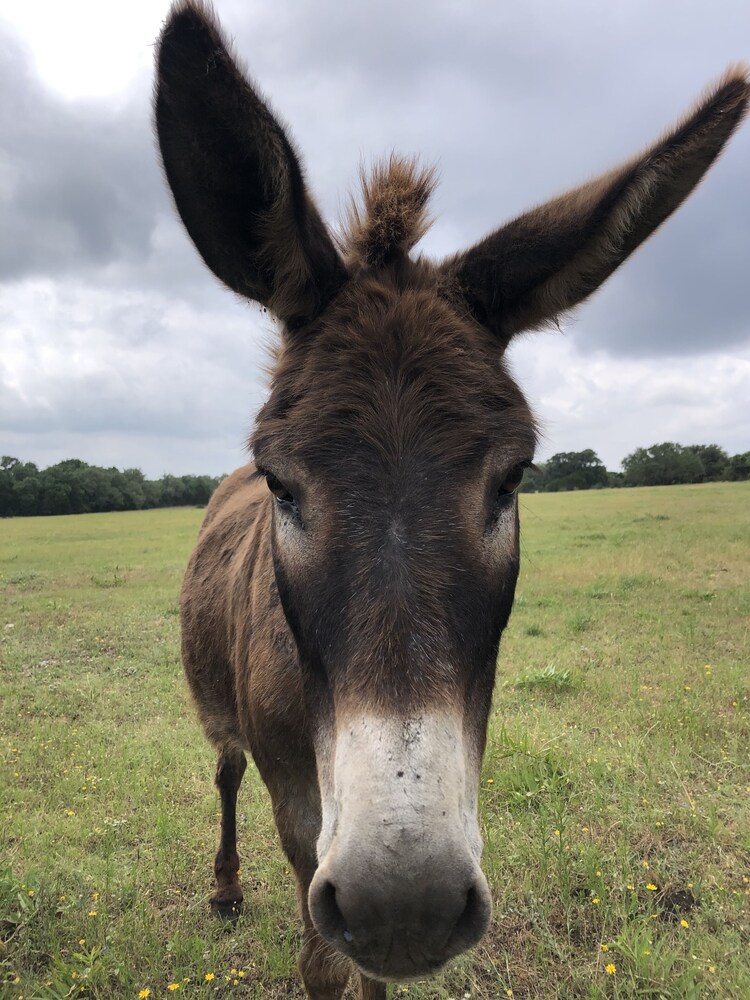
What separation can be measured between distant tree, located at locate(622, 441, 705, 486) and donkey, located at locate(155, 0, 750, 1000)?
77.1 meters

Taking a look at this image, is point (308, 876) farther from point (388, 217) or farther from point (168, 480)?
point (168, 480)

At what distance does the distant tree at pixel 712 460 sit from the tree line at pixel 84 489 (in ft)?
195

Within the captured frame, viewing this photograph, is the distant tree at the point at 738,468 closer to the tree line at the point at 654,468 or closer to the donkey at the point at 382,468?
the tree line at the point at 654,468

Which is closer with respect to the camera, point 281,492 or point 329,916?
point 329,916

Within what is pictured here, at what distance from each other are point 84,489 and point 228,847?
239 feet

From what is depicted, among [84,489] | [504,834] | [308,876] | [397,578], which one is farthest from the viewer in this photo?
[84,489]

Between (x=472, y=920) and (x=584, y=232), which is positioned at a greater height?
(x=584, y=232)

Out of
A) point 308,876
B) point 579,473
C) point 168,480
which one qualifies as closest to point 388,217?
point 308,876

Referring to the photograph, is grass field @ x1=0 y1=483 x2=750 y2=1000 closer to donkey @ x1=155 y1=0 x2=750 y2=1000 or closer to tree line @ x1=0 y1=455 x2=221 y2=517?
donkey @ x1=155 y1=0 x2=750 y2=1000

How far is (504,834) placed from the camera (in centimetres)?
467

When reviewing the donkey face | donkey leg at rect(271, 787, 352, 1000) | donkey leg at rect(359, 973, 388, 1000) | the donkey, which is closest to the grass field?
donkey leg at rect(359, 973, 388, 1000)

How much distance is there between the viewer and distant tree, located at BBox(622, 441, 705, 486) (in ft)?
250

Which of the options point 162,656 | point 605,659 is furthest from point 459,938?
point 162,656

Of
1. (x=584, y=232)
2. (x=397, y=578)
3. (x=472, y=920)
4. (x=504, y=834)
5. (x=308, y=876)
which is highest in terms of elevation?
(x=584, y=232)
